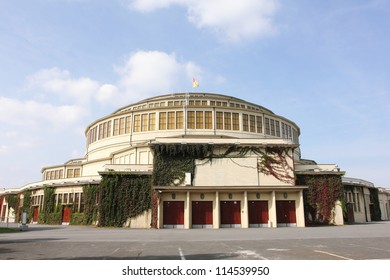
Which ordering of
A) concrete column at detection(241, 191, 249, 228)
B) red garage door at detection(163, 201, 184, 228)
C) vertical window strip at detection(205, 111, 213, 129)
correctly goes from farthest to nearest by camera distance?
vertical window strip at detection(205, 111, 213, 129) < red garage door at detection(163, 201, 184, 228) < concrete column at detection(241, 191, 249, 228)

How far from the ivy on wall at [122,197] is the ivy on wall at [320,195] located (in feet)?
60.6

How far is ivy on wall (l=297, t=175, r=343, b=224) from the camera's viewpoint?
3834cm

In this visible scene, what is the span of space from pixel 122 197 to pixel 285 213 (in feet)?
60.9

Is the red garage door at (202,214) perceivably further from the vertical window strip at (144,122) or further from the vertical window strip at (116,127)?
the vertical window strip at (116,127)

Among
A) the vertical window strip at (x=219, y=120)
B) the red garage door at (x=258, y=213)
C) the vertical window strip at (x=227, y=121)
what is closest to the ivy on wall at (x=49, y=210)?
the vertical window strip at (x=219, y=120)

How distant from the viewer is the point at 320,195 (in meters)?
39.0

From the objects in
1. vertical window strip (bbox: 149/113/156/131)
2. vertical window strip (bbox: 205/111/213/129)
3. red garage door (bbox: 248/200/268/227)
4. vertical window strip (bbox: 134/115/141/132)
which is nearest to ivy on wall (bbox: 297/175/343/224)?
red garage door (bbox: 248/200/268/227)

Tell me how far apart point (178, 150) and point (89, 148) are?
3056 cm

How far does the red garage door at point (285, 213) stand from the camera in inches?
1446

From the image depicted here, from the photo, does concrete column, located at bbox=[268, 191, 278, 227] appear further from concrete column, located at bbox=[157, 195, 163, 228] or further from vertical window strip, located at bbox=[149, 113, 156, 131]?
vertical window strip, located at bbox=[149, 113, 156, 131]

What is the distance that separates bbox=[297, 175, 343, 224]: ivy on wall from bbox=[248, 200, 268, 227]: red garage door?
17.8 feet

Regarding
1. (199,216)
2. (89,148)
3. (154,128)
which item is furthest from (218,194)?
(89,148)

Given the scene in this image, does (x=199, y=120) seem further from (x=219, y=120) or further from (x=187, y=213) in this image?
(x=187, y=213)
